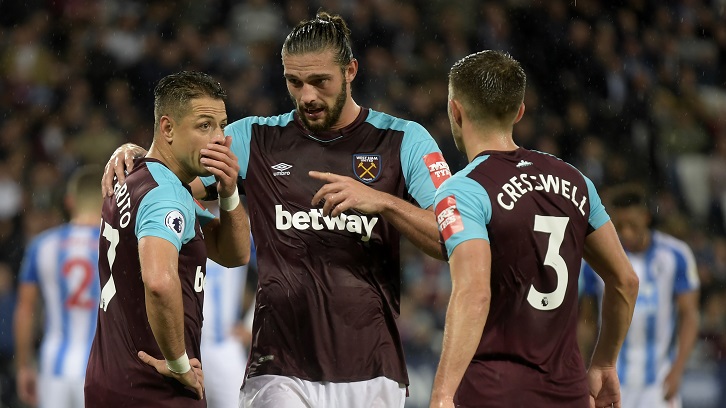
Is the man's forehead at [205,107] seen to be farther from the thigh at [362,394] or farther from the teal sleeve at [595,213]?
the teal sleeve at [595,213]

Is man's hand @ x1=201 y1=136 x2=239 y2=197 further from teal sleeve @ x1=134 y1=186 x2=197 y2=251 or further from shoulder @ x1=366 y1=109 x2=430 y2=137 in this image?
shoulder @ x1=366 y1=109 x2=430 y2=137

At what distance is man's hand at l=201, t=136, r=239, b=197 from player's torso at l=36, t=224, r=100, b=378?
309 cm

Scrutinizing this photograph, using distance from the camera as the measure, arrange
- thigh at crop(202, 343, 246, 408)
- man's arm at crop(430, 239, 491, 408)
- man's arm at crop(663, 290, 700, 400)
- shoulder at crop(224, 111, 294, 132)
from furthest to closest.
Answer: thigh at crop(202, 343, 246, 408) < man's arm at crop(663, 290, 700, 400) < shoulder at crop(224, 111, 294, 132) < man's arm at crop(430, 239, 491, 408)

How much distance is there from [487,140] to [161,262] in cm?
126

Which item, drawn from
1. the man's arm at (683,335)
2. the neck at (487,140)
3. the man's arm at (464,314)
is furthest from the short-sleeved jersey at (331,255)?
the man's arm at (683,335)

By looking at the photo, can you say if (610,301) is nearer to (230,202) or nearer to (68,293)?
(230,202)

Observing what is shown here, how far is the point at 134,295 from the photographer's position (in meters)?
4.02

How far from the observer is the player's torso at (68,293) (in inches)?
279

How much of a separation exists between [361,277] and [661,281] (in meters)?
3.92

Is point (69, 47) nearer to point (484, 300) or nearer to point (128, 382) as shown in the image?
point (128, 382)

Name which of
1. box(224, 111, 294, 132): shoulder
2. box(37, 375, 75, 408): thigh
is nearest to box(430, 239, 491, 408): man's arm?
box(224, 111, 294, 132): shoulder

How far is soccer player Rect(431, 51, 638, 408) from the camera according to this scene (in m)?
3.48

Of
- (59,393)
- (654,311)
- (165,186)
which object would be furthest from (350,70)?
(654,311)

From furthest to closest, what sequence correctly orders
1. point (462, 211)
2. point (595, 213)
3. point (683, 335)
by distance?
point (683, 335) < point (595, 213) < point (462, 211)
